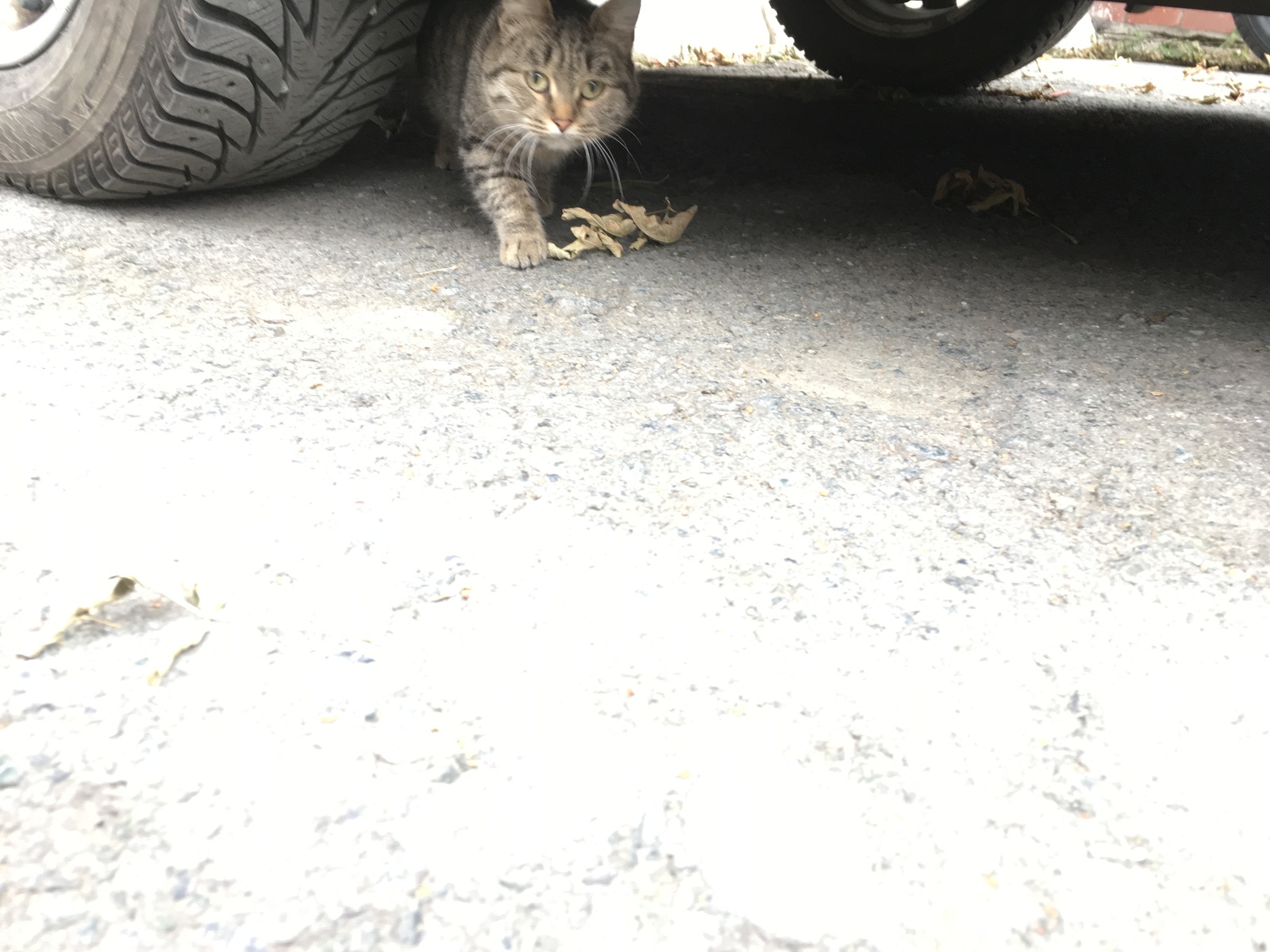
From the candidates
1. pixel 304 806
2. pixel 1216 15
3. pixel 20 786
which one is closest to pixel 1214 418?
pixel 304 806

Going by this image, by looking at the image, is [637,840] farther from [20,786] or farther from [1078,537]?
[1078,537]

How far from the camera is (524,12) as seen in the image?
211 cm

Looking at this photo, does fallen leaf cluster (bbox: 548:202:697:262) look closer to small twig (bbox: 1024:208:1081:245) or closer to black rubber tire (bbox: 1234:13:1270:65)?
small twig (bbox: 1024:208:1081:245)

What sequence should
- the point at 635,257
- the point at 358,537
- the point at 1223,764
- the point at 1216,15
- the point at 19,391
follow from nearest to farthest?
the point at 1223,764, the point at 358,537, the point at 19,391, the point at 635,257, the point at 1216,15

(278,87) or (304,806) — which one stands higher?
(278,87)

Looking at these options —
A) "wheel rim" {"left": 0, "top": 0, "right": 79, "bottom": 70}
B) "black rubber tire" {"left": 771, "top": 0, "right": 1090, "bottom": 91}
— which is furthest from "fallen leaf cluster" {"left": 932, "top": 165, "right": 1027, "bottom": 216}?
"wheel rim" {"left": 0, "top": 0, "right": 79, "bottom": 70}

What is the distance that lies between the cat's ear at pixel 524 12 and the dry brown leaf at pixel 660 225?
46cm

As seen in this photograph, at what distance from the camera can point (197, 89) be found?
175 centimetres

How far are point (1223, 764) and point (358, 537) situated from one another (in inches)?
36.9

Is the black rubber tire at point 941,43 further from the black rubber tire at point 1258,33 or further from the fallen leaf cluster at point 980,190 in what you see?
the black rubber tire at point 1258,33

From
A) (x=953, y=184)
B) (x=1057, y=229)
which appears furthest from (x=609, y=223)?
(x=1057, y=229)

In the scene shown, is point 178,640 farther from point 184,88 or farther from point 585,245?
point 585,245

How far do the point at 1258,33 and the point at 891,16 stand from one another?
2979 millimetres

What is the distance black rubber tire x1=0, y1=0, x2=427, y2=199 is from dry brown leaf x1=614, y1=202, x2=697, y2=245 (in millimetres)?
647
